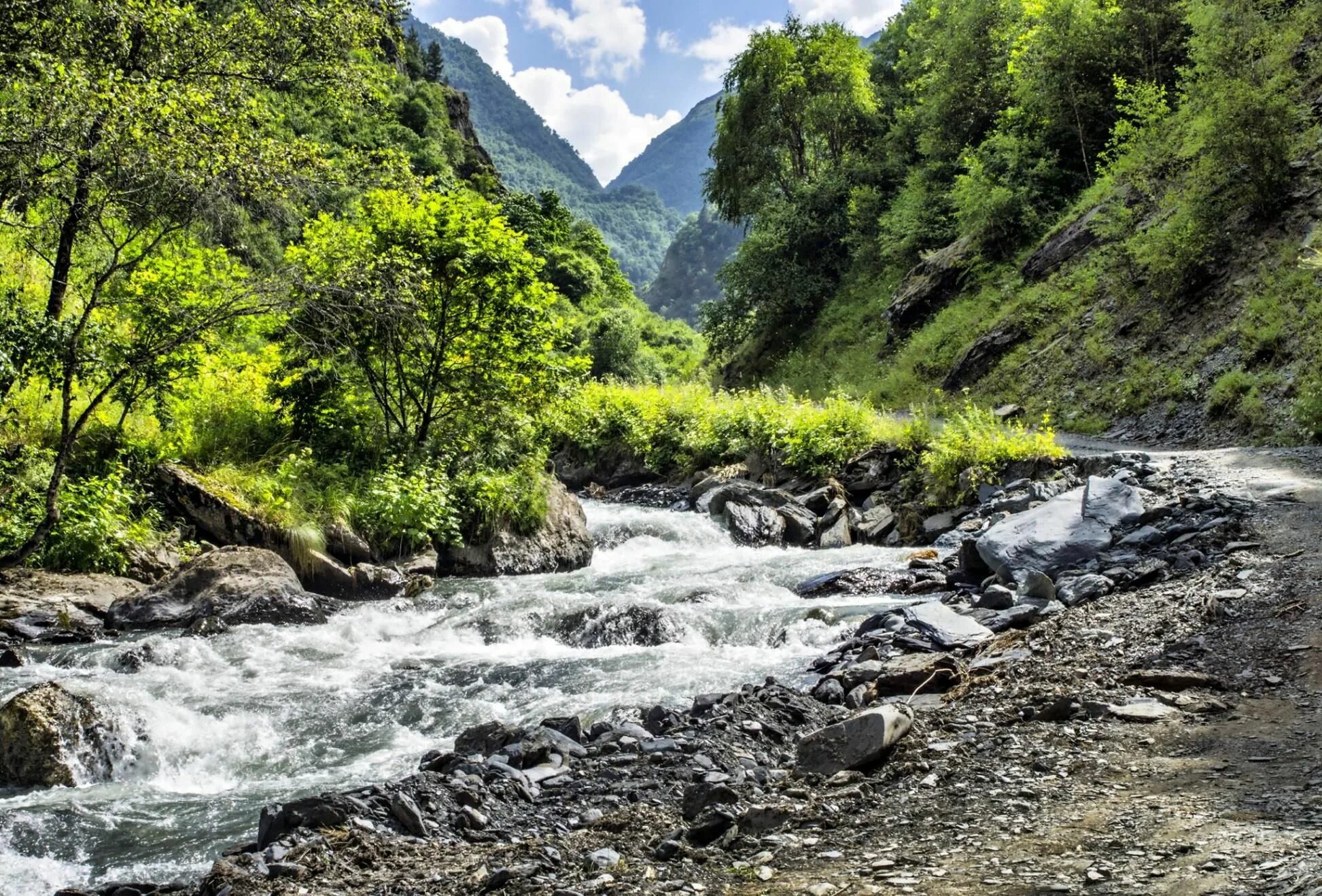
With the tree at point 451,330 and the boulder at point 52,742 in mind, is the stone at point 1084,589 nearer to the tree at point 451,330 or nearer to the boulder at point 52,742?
the boulder at point 52,742

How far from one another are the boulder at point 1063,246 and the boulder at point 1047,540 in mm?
14347

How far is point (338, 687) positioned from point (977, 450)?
999 centimetres

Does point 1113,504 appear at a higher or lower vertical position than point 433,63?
lower

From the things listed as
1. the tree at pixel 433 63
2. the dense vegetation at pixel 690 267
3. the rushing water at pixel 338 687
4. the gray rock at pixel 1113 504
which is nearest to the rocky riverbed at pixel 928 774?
the rushing water at pixel 338 687

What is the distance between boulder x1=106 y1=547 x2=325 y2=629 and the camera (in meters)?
9.55

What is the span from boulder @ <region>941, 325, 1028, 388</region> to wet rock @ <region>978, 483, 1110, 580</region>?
42.1 feet

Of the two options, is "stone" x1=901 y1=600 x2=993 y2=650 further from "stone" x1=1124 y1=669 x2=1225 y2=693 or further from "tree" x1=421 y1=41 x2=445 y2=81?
"tree" x1=421 y1=41 x2=445 y2=81

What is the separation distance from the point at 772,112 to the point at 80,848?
37.0m

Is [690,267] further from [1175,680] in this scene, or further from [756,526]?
[1175,680]

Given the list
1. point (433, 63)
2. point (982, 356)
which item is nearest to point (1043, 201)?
point (982, 356)

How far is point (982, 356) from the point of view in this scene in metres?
21.7

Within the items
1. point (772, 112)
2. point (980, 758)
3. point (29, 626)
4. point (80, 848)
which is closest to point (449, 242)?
point (29, 626)

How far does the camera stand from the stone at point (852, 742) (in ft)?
15.1

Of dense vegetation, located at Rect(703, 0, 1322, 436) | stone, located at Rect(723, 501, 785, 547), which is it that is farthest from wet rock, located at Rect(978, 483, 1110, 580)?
stone, located at Rect(723, 501, 785, 547)
